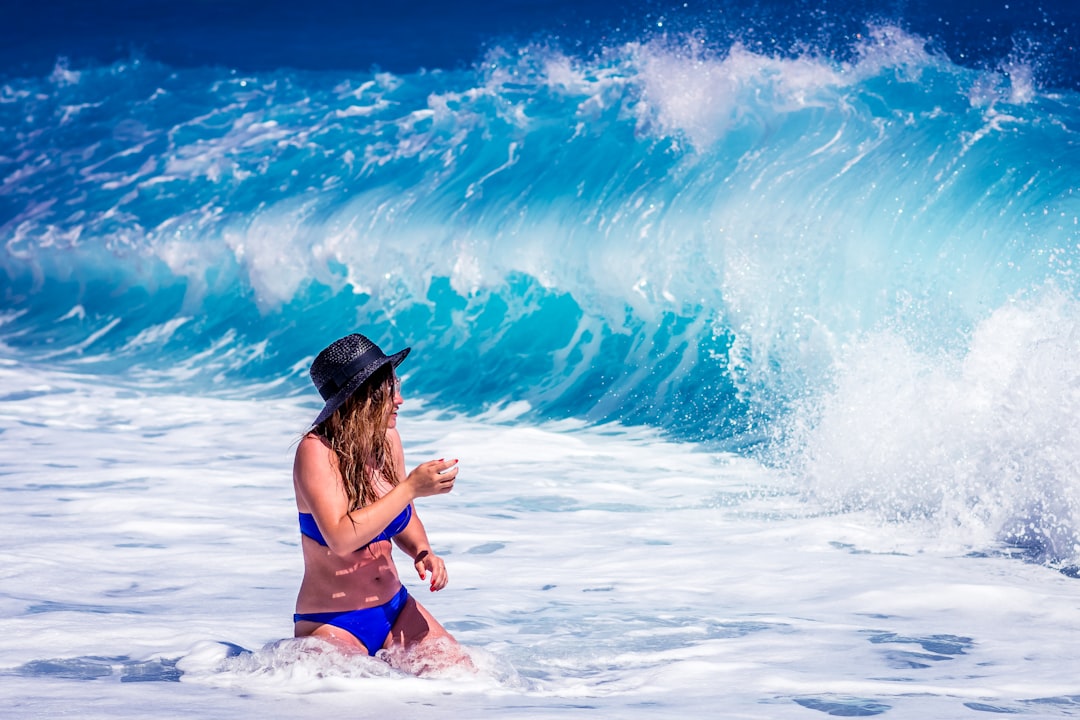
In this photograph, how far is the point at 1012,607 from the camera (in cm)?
425

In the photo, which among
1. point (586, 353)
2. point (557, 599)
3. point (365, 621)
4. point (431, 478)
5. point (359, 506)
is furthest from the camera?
point (586, 353)

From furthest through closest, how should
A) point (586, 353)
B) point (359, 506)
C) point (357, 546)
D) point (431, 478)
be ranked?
point (586, 353), point (359, 506), point (357, 546), point (431, 478)

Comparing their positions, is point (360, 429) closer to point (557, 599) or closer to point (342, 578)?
point (342, 578)

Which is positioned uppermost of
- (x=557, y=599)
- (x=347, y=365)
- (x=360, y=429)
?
(x=347, y=365)

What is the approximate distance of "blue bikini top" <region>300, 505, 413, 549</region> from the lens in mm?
3174


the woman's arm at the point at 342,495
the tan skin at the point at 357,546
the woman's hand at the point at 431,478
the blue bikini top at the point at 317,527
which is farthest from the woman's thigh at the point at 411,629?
the woman's hand at the point at 431,478

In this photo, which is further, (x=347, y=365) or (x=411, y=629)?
(x=411, y=629)

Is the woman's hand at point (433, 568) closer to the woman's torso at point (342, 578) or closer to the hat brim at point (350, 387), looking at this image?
the woman's torso at point (342, 578)

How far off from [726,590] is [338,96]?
14196mm

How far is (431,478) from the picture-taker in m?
2.89

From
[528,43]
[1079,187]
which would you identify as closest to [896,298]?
[1079,187]

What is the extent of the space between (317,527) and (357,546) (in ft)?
0.66

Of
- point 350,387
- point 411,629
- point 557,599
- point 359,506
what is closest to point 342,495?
point 359,506

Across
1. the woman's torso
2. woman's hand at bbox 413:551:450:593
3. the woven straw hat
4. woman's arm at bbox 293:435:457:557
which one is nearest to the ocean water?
the woman's torso
